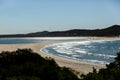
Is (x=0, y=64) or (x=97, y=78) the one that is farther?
(x=0, y=64)

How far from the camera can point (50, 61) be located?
11.9 m

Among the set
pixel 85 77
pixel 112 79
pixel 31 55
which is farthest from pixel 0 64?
pixel 112 79

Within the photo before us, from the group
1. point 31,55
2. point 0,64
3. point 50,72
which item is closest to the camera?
point 50,72

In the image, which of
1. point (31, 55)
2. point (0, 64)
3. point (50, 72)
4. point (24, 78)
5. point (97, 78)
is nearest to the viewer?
point (97, 78)

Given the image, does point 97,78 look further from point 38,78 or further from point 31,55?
point 31,55

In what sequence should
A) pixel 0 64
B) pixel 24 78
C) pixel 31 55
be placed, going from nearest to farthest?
pixel 24 78, pixel 0 64, pixel 31 55

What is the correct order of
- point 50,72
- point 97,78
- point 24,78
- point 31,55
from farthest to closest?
point 31,55, point 50,72, point 24,78, point 97,78

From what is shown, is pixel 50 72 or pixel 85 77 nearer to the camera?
pixel 85 77

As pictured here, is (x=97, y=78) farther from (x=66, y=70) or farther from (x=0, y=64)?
(x=0, y=64)

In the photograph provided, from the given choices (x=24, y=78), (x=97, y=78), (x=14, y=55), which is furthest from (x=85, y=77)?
(x=14, y=55)

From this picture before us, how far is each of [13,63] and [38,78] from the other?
2379mm

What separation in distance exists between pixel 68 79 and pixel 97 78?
161 cm

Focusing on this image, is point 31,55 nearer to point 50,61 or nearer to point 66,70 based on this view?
point 50,61

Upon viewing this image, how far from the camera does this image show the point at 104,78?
326 inches
